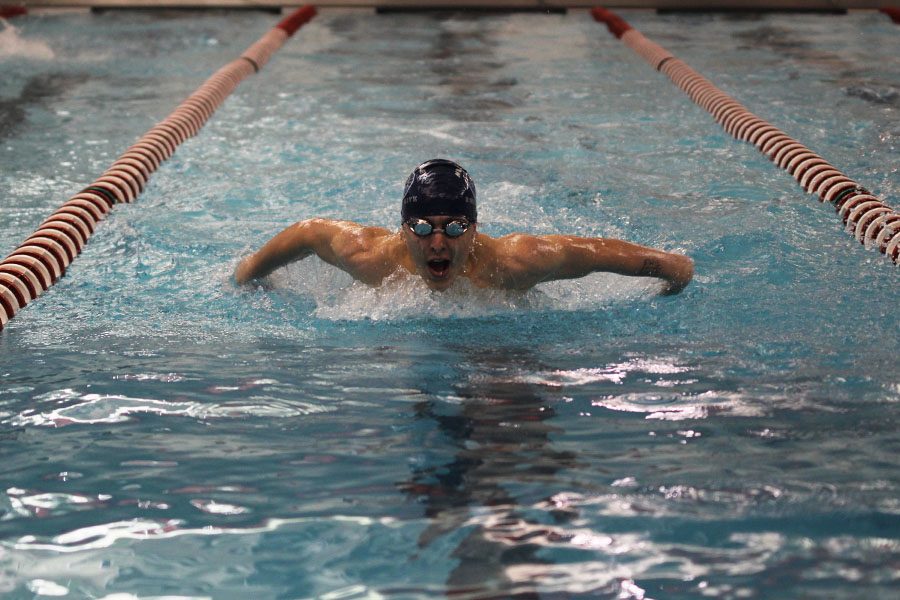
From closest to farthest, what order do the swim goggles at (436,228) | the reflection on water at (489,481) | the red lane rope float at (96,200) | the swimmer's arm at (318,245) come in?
the reflection on water at (489,481)
the swim goggles at (436,228)
the swimmer's arm at (318,245)
the red lane rope float at (96,200)

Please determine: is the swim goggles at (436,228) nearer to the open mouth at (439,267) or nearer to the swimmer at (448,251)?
the swimmer at (448,251)

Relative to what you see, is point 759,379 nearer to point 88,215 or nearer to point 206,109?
point 88,215

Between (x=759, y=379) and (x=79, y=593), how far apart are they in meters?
1.83

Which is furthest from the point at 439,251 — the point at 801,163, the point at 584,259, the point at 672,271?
the point at 801,163

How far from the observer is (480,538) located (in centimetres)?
225

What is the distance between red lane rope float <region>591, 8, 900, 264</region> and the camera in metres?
4.41

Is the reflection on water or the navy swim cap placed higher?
the navy swim cap

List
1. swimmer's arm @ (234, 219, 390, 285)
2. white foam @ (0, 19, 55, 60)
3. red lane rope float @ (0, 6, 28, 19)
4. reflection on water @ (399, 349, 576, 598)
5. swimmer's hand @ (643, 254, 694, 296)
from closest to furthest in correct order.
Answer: reflection on water @ (399, 349, 576, 598) → swimmer's hand @ (643, 254, 694, 296) → swimmer's arm @ (234, 219, 390, 285) → white foam @ (0, 19, 55, 60) → red lane rope float @ (0, 6, 28, 19)

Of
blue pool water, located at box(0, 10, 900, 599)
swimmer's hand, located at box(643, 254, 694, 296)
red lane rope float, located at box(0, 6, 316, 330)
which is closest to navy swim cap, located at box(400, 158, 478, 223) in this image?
blue pool water, located at box(0, 10, 900, 599)

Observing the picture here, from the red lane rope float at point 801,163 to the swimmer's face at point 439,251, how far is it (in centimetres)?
175

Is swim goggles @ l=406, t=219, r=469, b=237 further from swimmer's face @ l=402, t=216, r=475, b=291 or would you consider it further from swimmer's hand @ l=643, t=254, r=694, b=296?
swimmer's hand @ l=643, t=254, r=694, b=296

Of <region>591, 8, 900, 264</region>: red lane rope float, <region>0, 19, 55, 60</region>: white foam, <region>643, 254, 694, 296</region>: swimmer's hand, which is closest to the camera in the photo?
<region>643, 254, 694, 296</region>: swimmer's hand

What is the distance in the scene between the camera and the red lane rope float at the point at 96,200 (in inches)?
154

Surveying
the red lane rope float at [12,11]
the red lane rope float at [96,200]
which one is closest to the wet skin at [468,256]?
the red lane rope float at [96,200]
